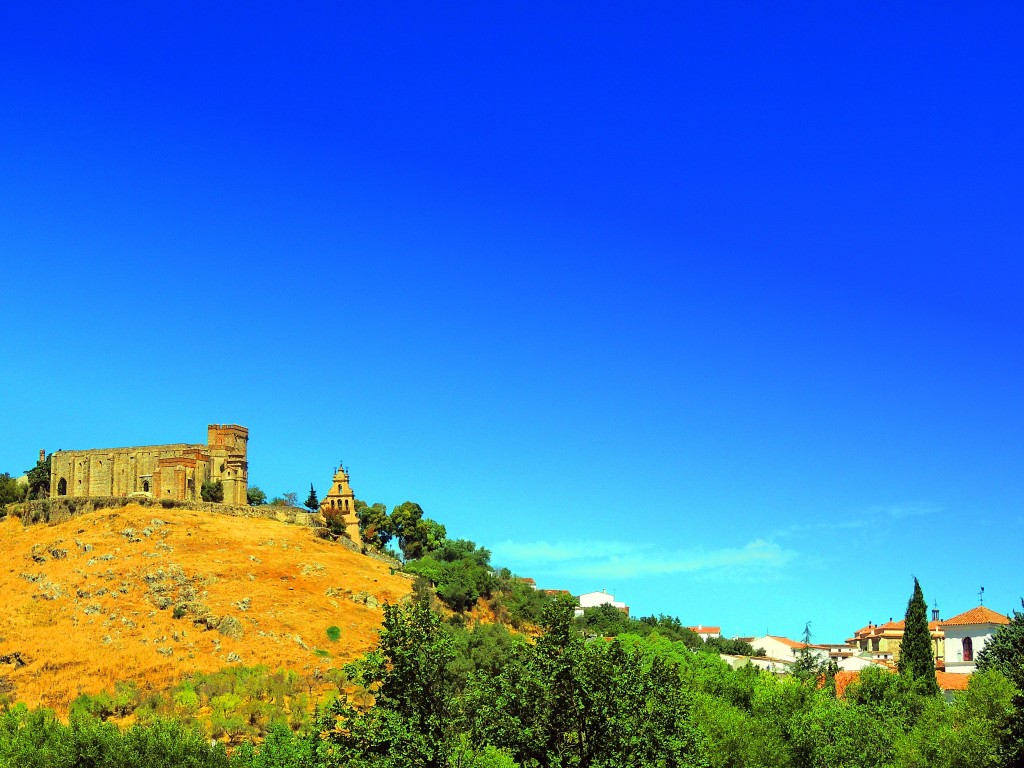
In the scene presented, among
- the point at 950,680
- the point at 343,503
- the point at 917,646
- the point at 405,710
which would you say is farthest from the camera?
the point at 343,503

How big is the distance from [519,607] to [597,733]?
71.8 metres

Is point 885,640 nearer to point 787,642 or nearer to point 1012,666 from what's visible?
point 787,642

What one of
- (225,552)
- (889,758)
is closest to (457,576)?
(225,552)

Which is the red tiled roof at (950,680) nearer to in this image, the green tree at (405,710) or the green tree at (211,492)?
the green tree at (211,492)

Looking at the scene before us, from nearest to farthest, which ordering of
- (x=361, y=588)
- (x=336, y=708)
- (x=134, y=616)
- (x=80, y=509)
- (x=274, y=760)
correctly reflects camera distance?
(x=336, y=708), (x=274, y=760), (x=134, y=616), (x=361, y=588), (x=80, y=509)

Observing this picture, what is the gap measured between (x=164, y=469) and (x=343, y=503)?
16985mm

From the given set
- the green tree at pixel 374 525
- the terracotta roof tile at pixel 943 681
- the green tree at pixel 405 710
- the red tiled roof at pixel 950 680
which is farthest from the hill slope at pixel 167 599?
the green tree at pixel 405 710

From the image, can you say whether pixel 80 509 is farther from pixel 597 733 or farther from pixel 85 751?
pixel 597 733

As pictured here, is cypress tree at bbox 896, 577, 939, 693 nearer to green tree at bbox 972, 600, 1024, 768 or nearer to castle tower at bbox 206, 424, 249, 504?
green tree at bbox 972, 600, 1024, 768

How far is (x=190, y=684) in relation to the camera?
71.1 meters

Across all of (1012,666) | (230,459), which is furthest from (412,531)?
(1012,666)

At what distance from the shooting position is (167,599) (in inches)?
3364

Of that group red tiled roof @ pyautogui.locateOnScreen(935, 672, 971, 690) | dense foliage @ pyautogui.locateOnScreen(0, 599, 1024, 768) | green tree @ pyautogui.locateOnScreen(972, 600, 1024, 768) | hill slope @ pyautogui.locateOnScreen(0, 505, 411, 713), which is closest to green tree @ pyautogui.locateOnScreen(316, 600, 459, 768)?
dense foliage @ pyautogui.locateOnScreen(0, 599, 1024, 768)

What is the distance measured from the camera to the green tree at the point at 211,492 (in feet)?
348
